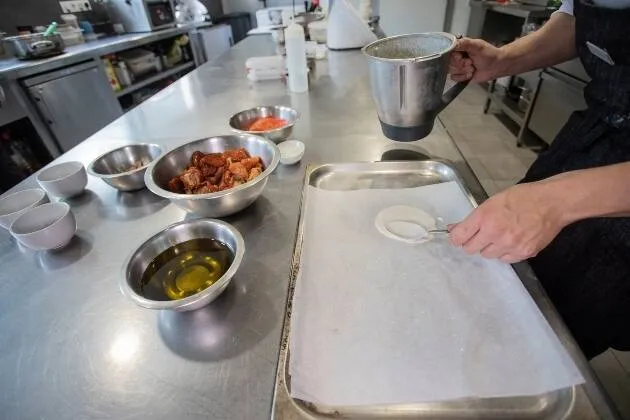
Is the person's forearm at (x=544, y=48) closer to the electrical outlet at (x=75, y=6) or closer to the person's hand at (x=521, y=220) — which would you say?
the person's hand at (x=521, y=220)

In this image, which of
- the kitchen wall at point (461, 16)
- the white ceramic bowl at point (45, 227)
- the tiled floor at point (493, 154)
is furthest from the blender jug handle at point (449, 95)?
the kitchen wall at point (461, 16)

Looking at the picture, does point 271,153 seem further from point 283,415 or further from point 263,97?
point 263,97

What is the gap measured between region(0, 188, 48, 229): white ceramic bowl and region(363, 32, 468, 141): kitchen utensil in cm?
79

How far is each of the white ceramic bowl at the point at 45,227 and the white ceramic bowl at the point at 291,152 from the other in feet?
1.64

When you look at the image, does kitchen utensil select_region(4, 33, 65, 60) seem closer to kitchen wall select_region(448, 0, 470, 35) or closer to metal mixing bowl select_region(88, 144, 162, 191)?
metal mixing bowl select_region(88, 144, 162, 191)

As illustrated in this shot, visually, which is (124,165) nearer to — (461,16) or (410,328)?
(410,328)

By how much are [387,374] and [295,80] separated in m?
1.30

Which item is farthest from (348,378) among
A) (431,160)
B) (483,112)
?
(483,112)

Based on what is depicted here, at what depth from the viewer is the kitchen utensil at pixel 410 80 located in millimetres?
599

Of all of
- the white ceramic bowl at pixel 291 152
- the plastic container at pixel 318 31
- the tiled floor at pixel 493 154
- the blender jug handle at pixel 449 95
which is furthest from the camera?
the plastic container at pixel 318 31

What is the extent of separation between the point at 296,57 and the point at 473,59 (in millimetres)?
733

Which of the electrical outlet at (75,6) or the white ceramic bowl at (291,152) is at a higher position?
the electrical outlet at (75,6)

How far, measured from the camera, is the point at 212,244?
1.84 ft

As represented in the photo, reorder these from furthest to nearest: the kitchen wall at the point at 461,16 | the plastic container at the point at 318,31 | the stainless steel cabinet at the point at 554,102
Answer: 1. the kitchen wall at the point at 461,16
2. the plastic container at the point at 318,31
3. the stainless steel cabinet at the point at 554,102
